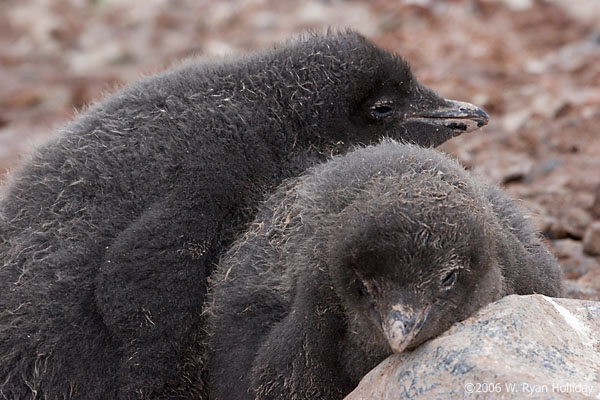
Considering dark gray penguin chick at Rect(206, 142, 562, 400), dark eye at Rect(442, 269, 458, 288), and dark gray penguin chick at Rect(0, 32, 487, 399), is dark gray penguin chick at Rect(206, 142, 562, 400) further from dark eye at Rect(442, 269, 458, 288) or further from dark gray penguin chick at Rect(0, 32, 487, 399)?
dark gray penguin chick at Rect(0, 32, 487, 399)

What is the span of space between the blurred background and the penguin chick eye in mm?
1604

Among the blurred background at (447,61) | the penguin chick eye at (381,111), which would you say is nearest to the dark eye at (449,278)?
the penguin chick eye at (381,111)

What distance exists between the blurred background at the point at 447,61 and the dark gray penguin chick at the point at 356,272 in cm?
188

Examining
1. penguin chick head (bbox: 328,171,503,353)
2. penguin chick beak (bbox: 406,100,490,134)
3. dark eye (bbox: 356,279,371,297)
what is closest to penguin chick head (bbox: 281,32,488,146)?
penguin chick beak (bbox: 406,100,490,134)

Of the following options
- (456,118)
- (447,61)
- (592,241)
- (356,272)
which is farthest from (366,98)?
(447,61)

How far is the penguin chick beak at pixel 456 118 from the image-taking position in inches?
242

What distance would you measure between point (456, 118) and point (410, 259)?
2.07 meters

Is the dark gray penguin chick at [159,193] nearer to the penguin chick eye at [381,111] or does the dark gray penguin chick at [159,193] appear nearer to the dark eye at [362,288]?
the penguin chick eye at [381,111]

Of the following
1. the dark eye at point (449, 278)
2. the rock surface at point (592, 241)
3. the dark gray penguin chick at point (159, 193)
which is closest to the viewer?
the dark eye at point (449, 278)

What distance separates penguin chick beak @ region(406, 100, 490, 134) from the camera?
614cm

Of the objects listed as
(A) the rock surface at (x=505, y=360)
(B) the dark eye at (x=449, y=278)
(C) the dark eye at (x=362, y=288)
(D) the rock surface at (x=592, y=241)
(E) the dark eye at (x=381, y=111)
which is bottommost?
(D) the rock surface at (x=592, y=241)

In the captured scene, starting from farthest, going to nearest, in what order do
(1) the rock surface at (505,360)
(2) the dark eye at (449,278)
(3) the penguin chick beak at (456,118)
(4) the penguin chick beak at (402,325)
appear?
(3) the penguin chick beak at (456,118), (2) the dark eye at (449,278), (4) the penguin chick beak at (402,325), (1) the rock surface at (505,360)

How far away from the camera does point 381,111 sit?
609 cm

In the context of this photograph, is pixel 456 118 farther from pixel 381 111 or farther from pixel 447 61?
pixel 447 61
